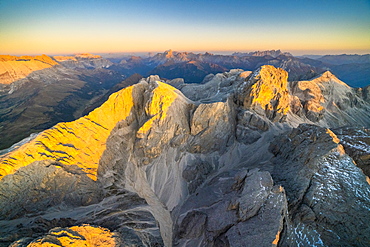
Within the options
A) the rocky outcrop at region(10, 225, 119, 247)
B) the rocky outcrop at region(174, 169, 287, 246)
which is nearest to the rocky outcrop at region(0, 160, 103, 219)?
A: the rocky outcrop at region(10, 225, 119, 247)

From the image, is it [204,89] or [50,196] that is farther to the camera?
[204,89]

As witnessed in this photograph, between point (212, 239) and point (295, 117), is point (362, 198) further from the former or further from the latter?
point (295, 117)

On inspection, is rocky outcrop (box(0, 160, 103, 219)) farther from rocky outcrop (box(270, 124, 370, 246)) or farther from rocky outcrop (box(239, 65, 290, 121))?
rocky outcrop (box(239, 65, 290, 121))

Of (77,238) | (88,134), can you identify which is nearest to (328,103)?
(88,134)

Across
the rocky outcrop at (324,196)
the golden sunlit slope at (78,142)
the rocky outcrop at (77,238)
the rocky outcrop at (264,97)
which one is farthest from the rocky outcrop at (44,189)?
the rocky outcrop at (264,97)

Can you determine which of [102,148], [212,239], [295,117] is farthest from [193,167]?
[295,117]

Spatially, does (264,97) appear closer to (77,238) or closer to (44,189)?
(77,238)

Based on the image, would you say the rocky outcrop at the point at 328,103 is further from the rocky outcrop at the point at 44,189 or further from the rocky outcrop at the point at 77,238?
the rocky outcrop at the point at 44,189
